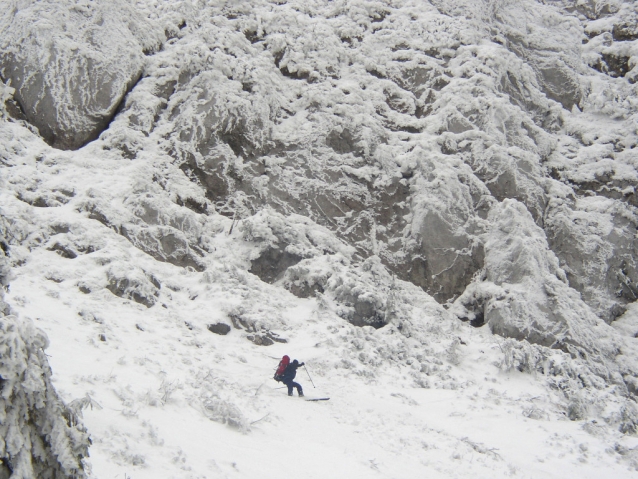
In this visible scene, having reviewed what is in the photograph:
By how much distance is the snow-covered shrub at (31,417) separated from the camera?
381 centimetres

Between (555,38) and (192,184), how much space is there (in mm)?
23719

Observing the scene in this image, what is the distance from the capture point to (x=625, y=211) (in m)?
20.3

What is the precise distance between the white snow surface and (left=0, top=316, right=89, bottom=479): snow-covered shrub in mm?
1259

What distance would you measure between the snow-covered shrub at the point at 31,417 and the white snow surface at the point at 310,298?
1.26 meters

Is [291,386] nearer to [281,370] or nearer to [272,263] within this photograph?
[281,370]

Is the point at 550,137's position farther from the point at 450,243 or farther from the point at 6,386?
the point at 6,386

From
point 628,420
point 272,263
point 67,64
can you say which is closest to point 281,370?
point 272,263

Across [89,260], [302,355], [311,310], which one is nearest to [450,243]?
[311,310]

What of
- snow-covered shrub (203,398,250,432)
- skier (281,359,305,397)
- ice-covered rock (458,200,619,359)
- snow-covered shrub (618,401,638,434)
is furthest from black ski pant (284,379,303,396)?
ice-covered rock (458,200,619,359)

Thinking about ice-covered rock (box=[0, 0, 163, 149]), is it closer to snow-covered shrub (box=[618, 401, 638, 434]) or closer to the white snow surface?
the white snow surface

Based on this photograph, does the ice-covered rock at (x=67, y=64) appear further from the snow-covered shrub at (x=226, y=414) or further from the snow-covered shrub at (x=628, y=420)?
the snow-covered shrub at (x=628, y=420)

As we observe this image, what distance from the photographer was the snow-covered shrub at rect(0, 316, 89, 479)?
3807mm

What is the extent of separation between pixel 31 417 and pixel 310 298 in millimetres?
11435

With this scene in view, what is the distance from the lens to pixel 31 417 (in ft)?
13.3
